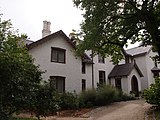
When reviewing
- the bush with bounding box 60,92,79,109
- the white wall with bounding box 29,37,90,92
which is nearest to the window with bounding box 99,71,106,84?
the white wall with bounding box 29,37,90,92

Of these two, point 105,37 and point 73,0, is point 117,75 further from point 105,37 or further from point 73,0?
point 73,0

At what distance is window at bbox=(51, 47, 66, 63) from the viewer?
24.9 metres

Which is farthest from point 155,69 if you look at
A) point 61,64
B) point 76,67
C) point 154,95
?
point 154,95

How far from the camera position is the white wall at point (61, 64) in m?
23.6

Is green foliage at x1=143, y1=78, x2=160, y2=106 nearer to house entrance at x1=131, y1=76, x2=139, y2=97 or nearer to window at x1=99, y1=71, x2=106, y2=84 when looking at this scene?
window at x1=99, y1=71, x2=106, y2=84

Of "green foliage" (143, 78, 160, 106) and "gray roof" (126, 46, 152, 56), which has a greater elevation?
"gray roof" (126, 46, 152, 56)

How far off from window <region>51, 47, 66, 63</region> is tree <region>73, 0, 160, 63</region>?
6653mm

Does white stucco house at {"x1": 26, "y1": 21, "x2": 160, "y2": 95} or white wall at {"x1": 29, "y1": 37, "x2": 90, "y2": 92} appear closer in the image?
white wall at {"x1": 29, "y1": 37, "x2": 90, "y2": 92}

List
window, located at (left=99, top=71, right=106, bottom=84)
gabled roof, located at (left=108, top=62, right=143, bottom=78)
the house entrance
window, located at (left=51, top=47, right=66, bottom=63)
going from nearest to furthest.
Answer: window, located at (left=51, top=47, right=66, bottom=63)
gabled roof, located at (left=108, top=62, right=143, bottom=78)
window, located at (left=99, top=71, right=106, bottom=84)
the house entrance

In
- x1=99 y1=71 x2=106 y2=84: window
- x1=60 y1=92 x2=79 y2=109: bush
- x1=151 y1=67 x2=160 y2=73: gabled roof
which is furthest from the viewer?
x1=151 y1=67 x2=160 y2=73: gabled roof

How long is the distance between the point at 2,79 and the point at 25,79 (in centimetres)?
105

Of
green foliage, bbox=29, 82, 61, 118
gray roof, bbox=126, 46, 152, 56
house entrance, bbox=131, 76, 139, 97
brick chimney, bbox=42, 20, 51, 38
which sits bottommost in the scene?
green foliage, bbox=29, 82, 61, 118

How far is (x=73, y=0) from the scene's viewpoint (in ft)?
59.9

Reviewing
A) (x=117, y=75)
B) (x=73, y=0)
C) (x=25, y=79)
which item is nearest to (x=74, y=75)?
(x=117, y=75)
